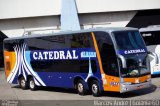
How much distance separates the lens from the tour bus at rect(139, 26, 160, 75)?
25.4 metres

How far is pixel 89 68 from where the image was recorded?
18766 mm

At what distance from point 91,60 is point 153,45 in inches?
322

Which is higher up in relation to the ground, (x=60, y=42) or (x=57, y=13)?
(x=57, y=13)

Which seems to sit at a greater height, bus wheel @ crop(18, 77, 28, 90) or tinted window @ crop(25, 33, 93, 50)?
tinted window @ crop(25, 33, 93, 50)

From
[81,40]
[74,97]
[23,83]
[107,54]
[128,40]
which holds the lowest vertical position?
[74,97]

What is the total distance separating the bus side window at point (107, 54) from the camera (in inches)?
691

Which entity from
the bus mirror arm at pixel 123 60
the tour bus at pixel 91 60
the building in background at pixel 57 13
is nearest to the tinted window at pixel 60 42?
the tour bus at pixel 91 60

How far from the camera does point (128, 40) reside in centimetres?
1839

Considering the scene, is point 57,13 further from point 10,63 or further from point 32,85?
point 32,85

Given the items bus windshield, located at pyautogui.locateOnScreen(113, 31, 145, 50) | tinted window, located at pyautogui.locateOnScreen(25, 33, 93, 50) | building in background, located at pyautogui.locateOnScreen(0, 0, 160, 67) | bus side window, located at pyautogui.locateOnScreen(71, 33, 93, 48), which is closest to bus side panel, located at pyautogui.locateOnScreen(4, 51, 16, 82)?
tinted window, located at pyautogui.locateOnScreen(25, 33, 93, 50)

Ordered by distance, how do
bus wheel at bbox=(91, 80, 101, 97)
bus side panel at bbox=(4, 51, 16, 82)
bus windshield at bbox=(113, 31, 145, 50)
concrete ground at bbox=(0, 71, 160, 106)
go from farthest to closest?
bus side panel at bbox=(4, 51, 16, 82) < bus wheel at bbox=(91, 80, 101, 97) < bus windshield at bbox=(113, 31, 145, 50) < concrete ground at bbox=(0, 71, 160, 106)

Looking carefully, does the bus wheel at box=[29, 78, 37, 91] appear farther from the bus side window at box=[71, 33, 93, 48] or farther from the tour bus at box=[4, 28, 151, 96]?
the bus side window at box=[71, 33, 93, 48]

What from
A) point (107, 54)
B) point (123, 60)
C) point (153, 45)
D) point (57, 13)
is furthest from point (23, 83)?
point (57, 13)

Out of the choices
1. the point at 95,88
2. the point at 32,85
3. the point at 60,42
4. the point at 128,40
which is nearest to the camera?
the point at 128,40
